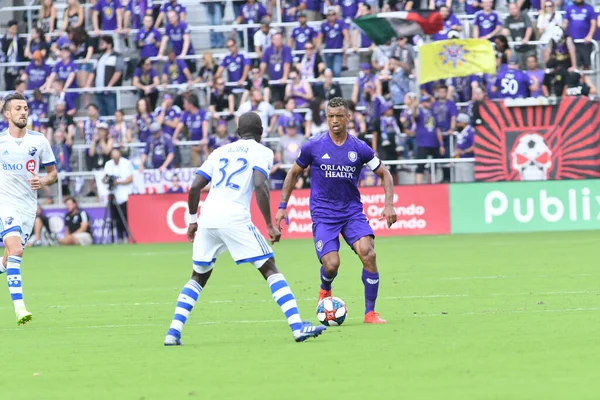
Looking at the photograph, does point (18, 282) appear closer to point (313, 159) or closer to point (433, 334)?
point (313, 159)

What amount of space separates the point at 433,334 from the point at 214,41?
2461 centimetres

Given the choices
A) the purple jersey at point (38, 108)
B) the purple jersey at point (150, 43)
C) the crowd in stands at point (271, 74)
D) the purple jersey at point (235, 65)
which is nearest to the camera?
the crowd in stands at point (271, 74)

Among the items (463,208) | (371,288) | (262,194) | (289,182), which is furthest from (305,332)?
(463,208)

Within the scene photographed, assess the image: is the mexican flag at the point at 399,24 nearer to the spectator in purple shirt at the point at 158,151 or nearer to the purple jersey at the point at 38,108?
the spectator in purple shirt at the point at 158,151

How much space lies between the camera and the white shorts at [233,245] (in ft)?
34.3

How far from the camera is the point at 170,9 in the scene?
33312 mm

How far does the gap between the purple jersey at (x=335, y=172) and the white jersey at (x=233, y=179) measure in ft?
6.49

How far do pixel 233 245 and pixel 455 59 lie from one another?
65.6 feet

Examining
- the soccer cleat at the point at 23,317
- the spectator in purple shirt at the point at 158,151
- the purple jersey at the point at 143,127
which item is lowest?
the spectator in purple shirt at the point at 158,151

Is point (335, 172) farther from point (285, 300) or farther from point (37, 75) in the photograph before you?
point (37, 75)

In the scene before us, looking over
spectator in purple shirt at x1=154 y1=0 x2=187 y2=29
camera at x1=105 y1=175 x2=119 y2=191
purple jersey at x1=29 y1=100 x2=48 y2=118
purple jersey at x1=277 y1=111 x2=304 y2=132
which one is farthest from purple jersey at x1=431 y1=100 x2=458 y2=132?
purple jersey at x1=29 y1=100 x2=48 y2=118

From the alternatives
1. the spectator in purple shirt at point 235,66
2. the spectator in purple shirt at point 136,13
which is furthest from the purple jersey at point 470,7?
the spectator in purple shirt at point 136,13

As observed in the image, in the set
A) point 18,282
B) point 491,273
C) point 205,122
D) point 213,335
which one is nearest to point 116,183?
point 205,122

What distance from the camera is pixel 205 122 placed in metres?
31.0
